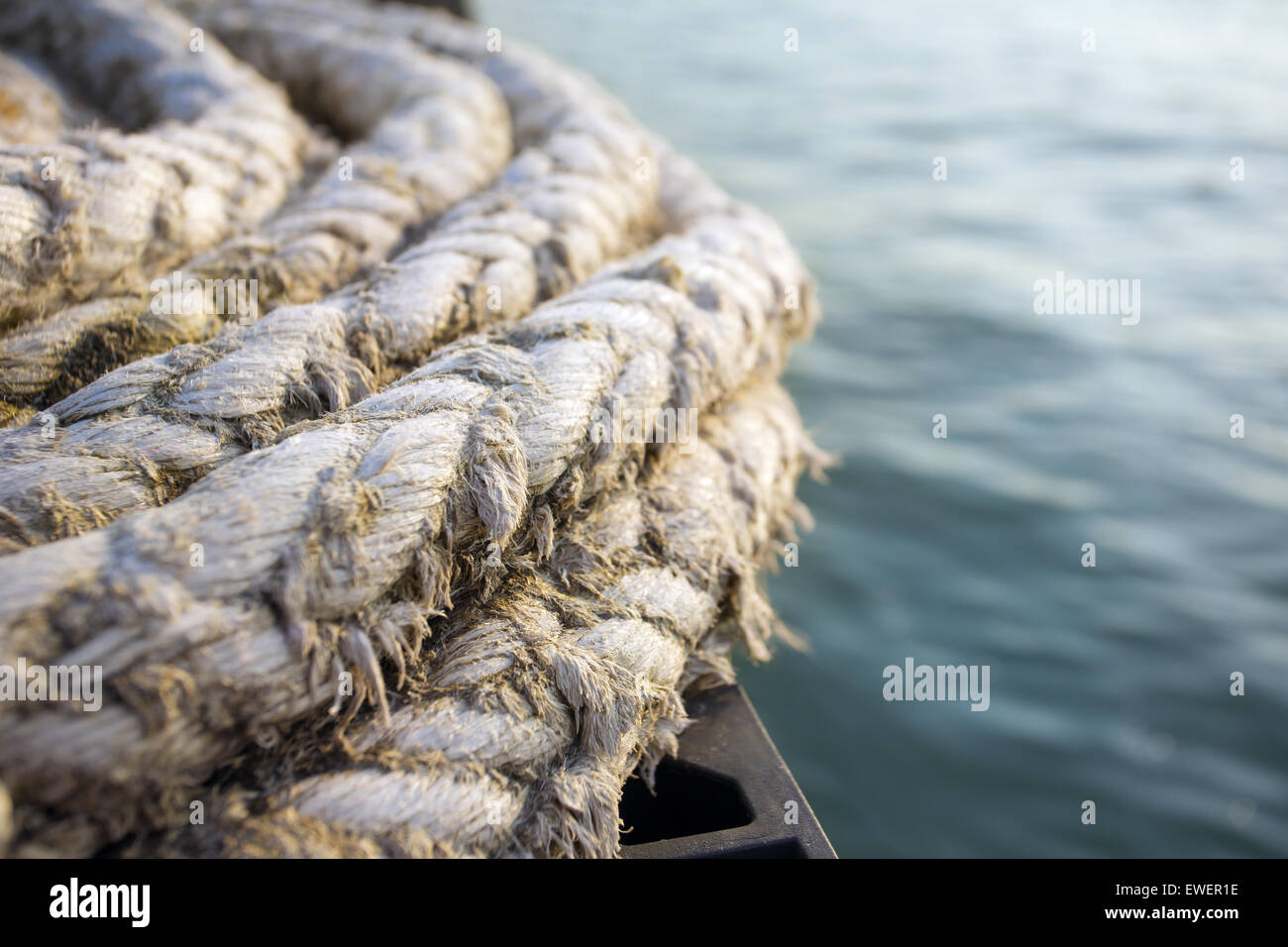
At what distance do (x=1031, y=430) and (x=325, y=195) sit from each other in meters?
1.71

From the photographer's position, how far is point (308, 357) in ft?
2.96

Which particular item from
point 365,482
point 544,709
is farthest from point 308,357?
point 544,709

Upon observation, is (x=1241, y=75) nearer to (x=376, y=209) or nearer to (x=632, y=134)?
(x=632, y=134)

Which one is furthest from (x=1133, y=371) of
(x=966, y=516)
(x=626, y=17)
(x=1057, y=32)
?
(x=626, y=17)

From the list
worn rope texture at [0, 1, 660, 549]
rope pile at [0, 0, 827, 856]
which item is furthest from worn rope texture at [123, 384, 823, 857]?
worn rope texture at [0, 1, 660, 549]

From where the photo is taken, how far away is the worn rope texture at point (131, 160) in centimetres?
97

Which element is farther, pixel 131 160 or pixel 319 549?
pixel 131 160

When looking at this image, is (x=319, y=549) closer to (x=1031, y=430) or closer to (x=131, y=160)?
(x=131, y=160)

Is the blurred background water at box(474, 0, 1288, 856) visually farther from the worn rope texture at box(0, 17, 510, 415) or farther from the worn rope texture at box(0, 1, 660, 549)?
the worn rope texture at box(0, 17, 510, 415)

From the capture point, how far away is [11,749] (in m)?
0.55

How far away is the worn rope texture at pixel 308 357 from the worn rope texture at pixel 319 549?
87 mm

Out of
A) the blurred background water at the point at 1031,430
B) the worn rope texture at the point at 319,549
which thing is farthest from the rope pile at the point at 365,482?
the blurred background water at the point at 1031,430

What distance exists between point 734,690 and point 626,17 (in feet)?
16.4

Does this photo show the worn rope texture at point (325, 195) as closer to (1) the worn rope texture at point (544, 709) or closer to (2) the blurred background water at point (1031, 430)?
(1) the worn rope texture at point (544, 709)
